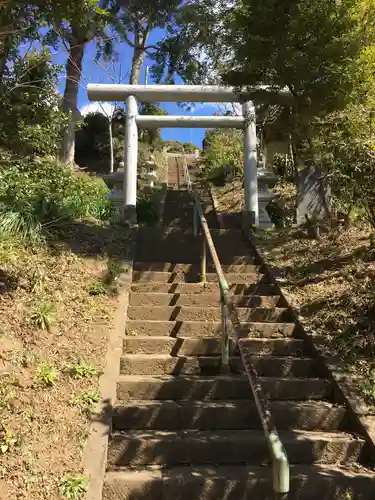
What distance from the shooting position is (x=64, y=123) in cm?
1087

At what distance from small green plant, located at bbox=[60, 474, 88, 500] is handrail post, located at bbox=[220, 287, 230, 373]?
173 centimetres

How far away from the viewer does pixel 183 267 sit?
6781 millimetres

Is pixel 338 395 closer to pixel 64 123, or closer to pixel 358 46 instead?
pixel 358 46

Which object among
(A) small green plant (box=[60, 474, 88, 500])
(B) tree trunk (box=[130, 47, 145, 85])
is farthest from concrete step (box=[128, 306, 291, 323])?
(B) tree trunk (box=[130, 47, 145, 85])

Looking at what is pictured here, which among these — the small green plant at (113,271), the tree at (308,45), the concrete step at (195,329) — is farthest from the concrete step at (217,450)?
the tree at (308,45)

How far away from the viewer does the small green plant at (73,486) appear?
3.13 m

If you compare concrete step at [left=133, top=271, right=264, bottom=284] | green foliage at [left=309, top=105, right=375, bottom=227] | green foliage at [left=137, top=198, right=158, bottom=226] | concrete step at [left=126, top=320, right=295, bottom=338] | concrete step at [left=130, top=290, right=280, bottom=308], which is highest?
green foliage at [left=309, top=105, right=375, bottom=227]

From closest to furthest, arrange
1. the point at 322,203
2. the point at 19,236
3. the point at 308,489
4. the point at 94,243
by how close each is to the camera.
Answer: the point at 308,489 → the point at 19,236 → the point at 94,243 → the point at 322,203

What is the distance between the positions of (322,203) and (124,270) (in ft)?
10.9

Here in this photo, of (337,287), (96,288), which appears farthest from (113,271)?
(337,287)

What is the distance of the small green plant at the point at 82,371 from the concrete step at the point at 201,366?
0.37 meters

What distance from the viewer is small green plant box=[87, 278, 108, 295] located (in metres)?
5.78

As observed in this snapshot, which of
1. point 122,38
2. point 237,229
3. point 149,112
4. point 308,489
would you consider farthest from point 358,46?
point 149,112

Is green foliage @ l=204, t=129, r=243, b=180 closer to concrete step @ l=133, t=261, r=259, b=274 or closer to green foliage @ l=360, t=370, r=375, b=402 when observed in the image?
concrete step @ l=133, t=261, r=259, b=274
